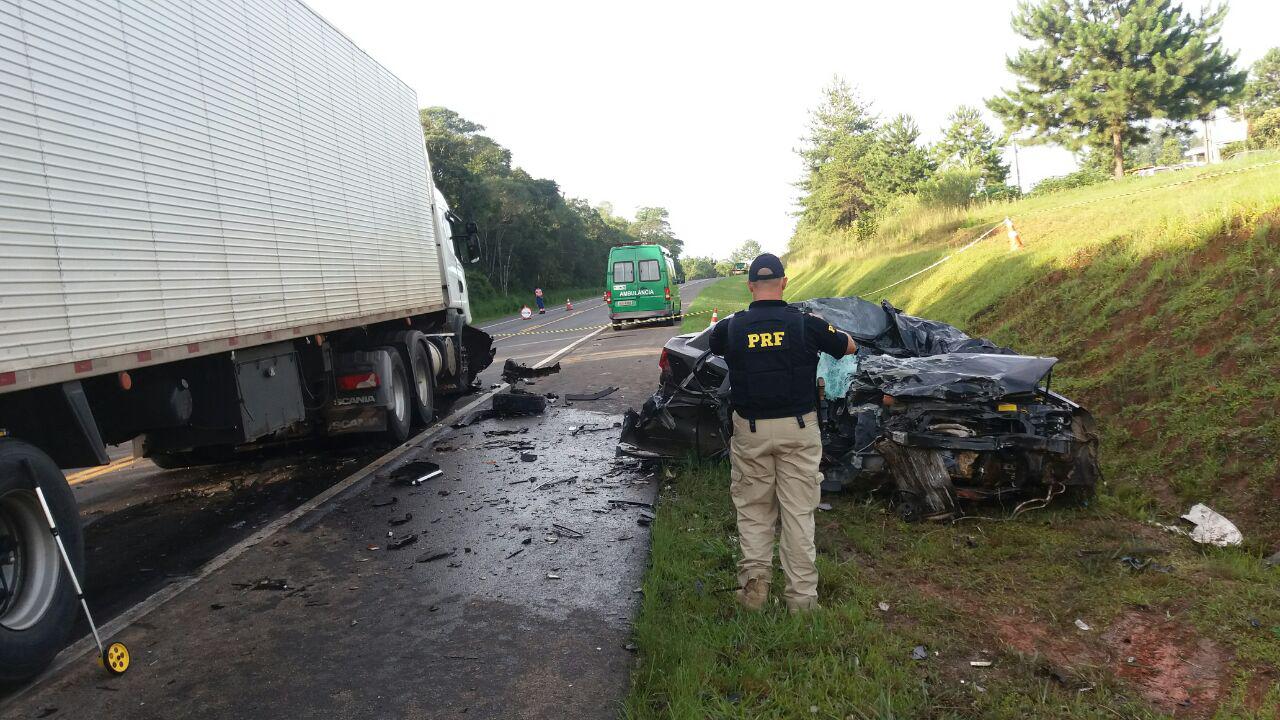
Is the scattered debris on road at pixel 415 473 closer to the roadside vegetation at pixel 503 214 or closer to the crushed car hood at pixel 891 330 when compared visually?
the crushed car hood at pixel 891 330

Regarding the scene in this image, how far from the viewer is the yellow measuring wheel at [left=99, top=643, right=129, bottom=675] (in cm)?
362

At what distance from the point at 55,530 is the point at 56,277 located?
1301mm

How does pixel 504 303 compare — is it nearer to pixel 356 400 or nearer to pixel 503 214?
pixel 503 214

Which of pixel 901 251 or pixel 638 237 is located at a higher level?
Answer: pixel 638 237

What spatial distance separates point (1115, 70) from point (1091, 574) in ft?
126

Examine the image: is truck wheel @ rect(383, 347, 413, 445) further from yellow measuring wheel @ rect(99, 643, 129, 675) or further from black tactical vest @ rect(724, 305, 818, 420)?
black tactical vest @ rect(724, 305, 818, 420)

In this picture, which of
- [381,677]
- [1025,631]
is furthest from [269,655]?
[1025,631]

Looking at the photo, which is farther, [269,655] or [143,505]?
[143,505]

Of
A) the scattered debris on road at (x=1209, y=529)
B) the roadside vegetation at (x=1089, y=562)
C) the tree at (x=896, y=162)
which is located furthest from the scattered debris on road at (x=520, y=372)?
the tree at (x=896, y=162)

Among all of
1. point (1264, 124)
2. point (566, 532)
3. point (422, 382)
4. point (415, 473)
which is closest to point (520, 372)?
point (422, 382)

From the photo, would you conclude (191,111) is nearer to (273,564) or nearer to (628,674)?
(273,564)

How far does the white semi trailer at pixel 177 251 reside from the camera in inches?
154

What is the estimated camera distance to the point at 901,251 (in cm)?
2348

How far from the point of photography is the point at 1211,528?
4.71 meters
